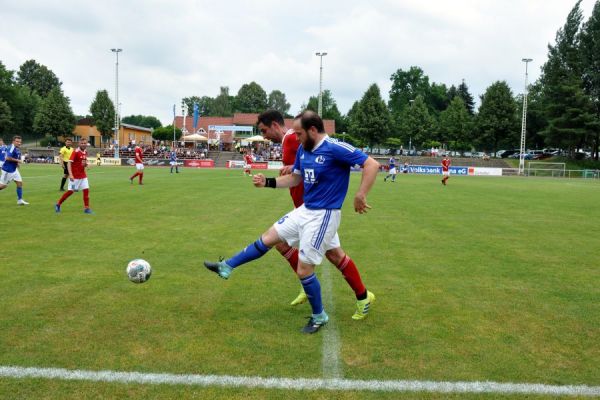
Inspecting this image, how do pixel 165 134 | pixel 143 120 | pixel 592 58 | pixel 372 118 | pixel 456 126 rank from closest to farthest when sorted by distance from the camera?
pixel 592 58, pixel 372 118, pixel 456 126, pixel 165 134, pixel 143 120

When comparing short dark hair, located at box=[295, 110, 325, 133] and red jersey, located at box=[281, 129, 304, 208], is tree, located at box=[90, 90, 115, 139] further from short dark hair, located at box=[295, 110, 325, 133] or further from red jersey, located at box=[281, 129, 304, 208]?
short dark hair, located at box=[295, 110, 325, 133]

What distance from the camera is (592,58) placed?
60094 mm

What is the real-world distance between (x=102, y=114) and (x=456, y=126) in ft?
196

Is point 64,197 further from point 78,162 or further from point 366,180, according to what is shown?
point 366,180

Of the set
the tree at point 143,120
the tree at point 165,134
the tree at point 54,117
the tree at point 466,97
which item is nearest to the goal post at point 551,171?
the tree at point 466,97

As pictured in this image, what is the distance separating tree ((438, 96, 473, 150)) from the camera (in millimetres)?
73494

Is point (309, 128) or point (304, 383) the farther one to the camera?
point (309, 128)

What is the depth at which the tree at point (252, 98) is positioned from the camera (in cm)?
11744

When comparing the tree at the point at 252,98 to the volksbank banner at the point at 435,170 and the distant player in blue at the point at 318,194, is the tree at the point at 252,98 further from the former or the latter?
the distant player in blue at the point at 318,194

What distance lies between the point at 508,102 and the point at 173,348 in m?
73.1

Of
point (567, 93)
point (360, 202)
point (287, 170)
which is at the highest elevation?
point (567, 93)

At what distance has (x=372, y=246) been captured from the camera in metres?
9.27

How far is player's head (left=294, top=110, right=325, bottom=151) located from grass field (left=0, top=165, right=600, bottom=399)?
1.92 meters

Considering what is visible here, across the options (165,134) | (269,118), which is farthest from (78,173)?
(165,134)
